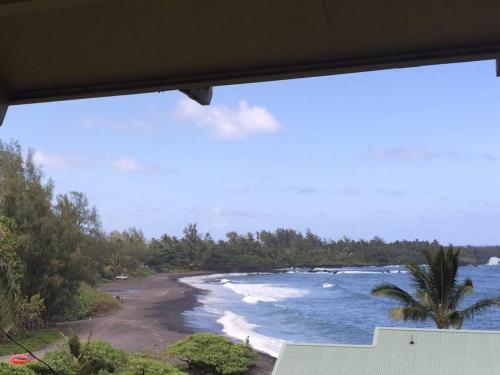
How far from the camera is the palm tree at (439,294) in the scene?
15.0 metres

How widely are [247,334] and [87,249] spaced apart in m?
11.2

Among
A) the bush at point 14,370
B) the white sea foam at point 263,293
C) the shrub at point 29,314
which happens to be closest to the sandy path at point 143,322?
the shrub at point 29,314

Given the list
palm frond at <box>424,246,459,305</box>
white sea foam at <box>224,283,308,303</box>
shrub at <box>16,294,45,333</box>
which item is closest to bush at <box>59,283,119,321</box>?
shrub at <box>16,294,45,333</box>

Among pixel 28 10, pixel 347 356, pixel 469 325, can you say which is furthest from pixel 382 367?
pixel 469 325

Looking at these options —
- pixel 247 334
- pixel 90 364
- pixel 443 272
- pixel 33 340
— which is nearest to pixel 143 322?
pixel 247 334

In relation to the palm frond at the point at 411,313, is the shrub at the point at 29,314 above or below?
below

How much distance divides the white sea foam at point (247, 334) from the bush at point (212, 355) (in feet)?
21.2

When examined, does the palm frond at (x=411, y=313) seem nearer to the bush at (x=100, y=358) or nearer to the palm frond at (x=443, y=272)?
the palm frond at (x=443, y=272)

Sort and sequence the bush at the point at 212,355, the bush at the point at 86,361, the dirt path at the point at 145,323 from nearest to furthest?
the bush at the point at 86,361 → the bush at the point at 212,355 → the dirt path at the point at 145,323

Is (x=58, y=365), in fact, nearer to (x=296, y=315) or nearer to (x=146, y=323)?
(x=146, y=323)

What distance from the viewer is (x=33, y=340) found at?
27203 millimetres

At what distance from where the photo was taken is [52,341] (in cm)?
2791

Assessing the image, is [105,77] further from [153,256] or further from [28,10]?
[153,256]

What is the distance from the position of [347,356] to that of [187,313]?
1326 inches
